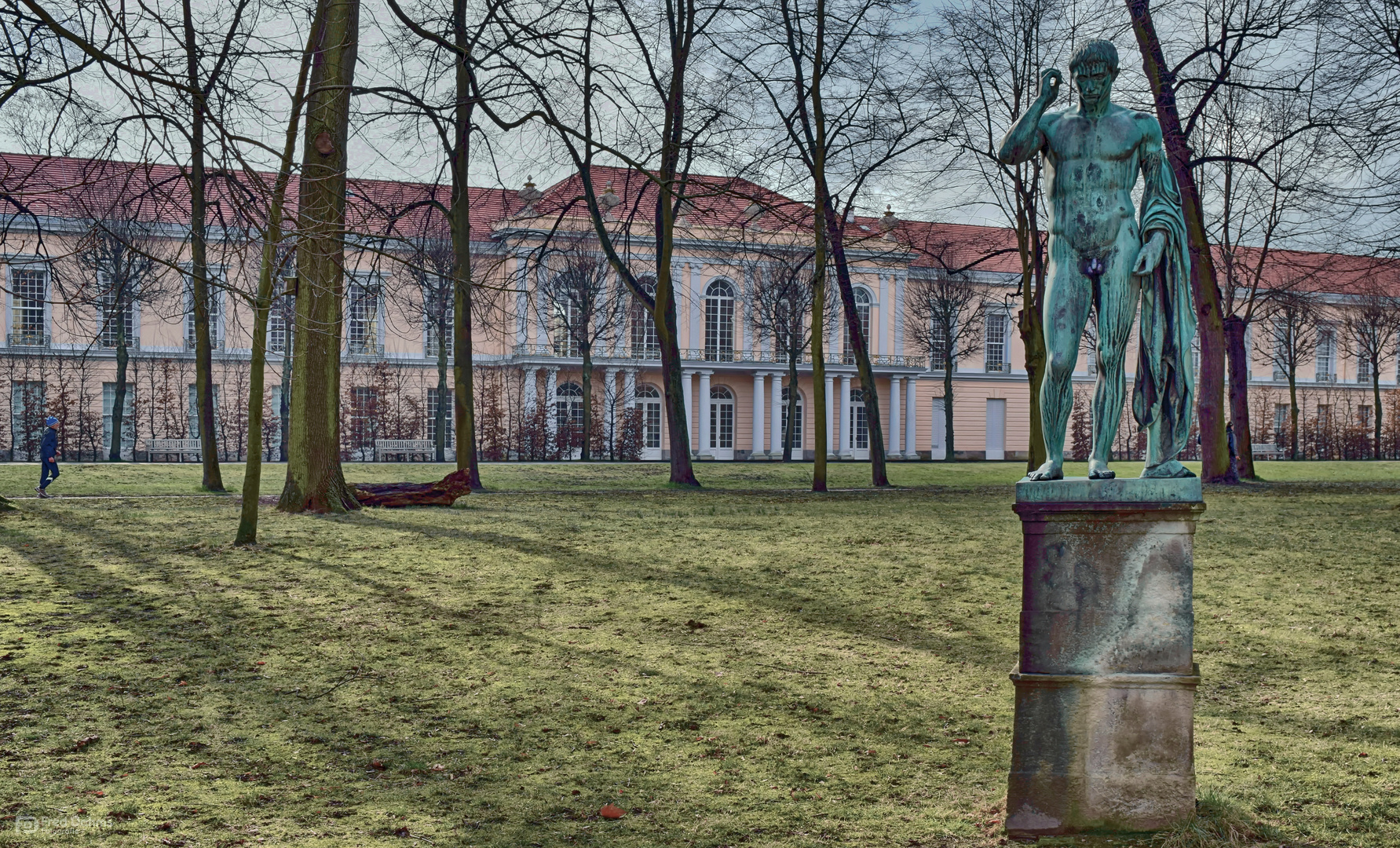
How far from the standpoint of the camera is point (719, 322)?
54.1 meters

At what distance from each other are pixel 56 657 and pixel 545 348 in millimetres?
43505

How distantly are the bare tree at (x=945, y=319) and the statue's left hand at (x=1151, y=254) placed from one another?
4244 centimetres

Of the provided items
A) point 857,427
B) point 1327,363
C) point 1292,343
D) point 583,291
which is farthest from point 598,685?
point 1327,363

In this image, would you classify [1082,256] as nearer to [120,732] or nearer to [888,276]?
[120,732]

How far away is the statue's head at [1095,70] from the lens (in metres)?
4.34

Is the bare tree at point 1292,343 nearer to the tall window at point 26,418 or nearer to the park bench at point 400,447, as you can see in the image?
the park bench at point 400,447

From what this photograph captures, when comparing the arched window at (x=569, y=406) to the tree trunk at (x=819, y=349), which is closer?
the tree trunk at (x=819, y=349)

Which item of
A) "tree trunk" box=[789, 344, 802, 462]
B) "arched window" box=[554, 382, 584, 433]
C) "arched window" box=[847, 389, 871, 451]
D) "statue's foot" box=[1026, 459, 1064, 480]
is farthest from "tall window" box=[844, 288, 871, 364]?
"statue's foot" box=[1026, 459, 1064, 480]

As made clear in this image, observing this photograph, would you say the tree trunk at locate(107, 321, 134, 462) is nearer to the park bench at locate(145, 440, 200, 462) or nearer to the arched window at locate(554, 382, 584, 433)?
the park bench at locate(145, 440, 200, 462)

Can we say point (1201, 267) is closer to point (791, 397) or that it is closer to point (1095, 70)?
point (1095, 70)

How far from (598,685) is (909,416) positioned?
51123mm

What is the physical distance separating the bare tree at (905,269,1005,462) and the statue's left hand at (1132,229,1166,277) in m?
42.4

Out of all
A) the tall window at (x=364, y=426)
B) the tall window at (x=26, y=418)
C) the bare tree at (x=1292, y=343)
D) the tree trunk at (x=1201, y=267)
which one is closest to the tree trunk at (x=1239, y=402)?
the tree trunk at (x=1201, y=267)

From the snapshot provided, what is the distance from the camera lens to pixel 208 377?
18.4m
